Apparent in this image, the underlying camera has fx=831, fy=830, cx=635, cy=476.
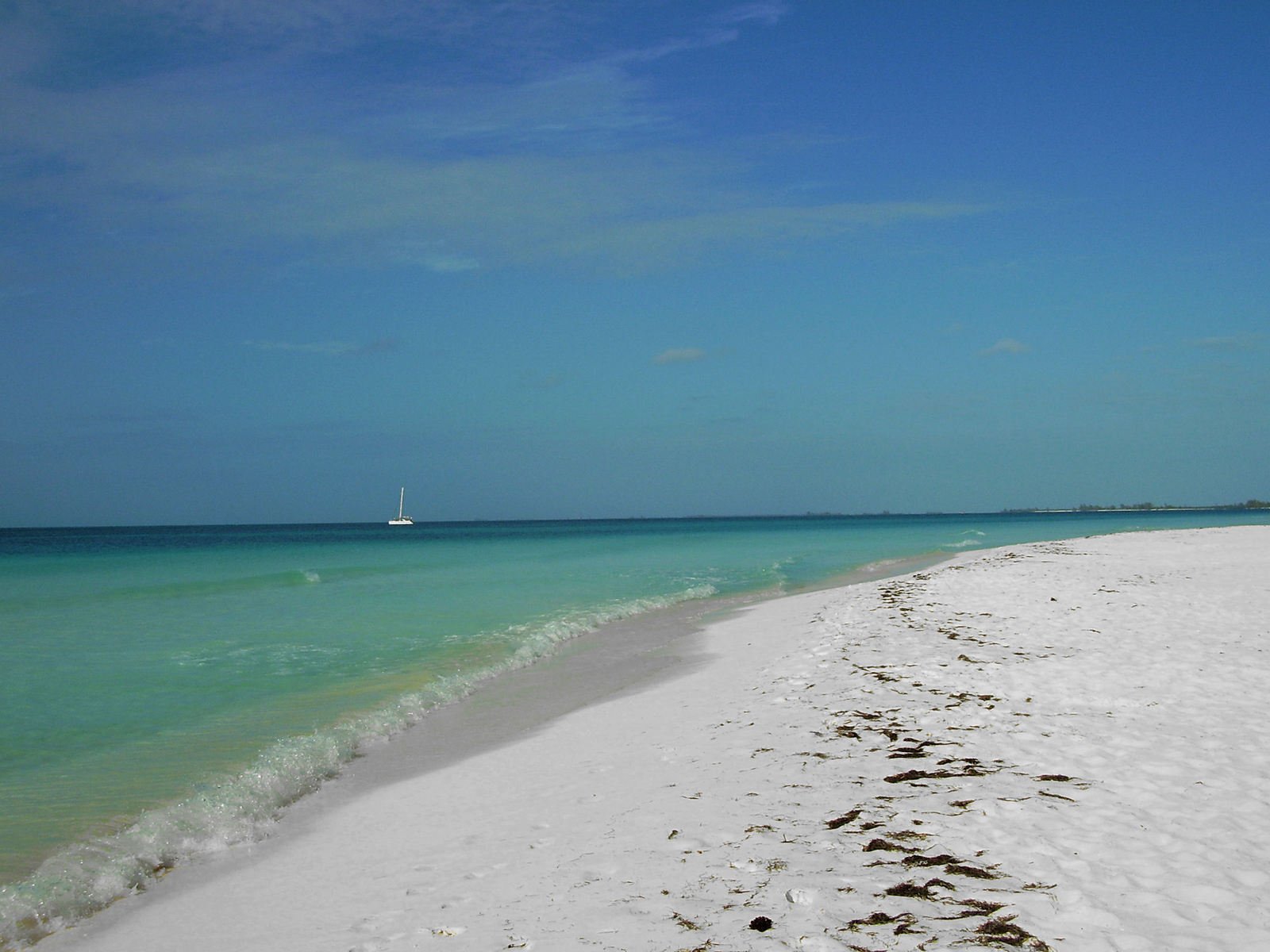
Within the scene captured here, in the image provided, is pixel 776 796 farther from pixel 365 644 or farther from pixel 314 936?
pixel 365 644

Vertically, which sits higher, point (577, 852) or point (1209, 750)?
point (1209, 750)

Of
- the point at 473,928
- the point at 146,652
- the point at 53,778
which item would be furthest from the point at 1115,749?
the point at 146,652

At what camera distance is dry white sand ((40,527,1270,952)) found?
13.5 feet

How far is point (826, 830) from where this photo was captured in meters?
5.30

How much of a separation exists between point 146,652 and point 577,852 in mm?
14461

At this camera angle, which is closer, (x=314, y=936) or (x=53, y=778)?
(x=314, y=936)

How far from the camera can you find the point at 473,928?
176 inches

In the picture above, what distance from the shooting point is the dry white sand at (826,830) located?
4125 millimetres

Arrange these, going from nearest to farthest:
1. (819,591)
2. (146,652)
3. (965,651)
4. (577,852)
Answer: (577,852) → (965,651) → (146,652) → (819,591)

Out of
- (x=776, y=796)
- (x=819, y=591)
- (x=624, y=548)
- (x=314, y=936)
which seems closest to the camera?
(x=314, y=936)

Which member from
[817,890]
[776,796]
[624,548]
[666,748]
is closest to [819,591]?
[666,748]

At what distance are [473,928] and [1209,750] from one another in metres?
5.72

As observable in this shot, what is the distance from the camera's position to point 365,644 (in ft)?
55.5

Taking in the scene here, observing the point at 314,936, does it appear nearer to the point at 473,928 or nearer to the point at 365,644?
the point at 473,928
